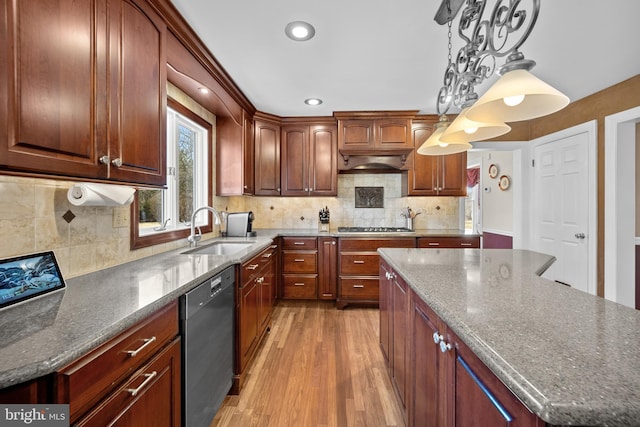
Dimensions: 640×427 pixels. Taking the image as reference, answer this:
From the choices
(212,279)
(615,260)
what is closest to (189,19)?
(212,279)

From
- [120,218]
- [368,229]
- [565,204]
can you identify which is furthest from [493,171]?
[120,218]

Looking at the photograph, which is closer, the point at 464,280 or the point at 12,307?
the point at 12,307

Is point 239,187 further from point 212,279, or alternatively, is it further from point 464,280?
point 464,280

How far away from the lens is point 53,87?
2.99ft

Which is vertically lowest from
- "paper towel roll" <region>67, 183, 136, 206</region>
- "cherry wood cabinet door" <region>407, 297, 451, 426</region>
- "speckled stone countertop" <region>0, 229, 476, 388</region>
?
"cherry wood cabinet door" <region>407, 297, 451, 426</region>

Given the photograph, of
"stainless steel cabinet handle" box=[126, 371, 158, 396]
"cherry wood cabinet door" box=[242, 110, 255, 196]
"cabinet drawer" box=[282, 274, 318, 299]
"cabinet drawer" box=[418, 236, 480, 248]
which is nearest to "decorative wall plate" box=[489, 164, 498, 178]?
"cabinet drawer" box=[418, 236, 480, 248]

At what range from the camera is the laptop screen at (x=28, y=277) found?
95 cm

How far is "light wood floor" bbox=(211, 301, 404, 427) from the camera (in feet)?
5.29

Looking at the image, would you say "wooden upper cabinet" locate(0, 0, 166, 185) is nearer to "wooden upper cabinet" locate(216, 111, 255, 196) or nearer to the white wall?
"wooden upper cabinet" locate(216, 111, 255, 196)

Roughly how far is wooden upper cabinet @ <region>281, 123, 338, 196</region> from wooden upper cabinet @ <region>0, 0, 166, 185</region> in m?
2.14

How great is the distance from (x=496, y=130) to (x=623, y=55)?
188 centimetres

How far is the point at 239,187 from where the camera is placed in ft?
10.0

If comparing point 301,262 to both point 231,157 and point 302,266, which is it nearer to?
point 302,266

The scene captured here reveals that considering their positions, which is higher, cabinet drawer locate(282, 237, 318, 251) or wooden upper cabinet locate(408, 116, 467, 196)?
wooden upper cabinet locate(408, 116, 467, 196)
